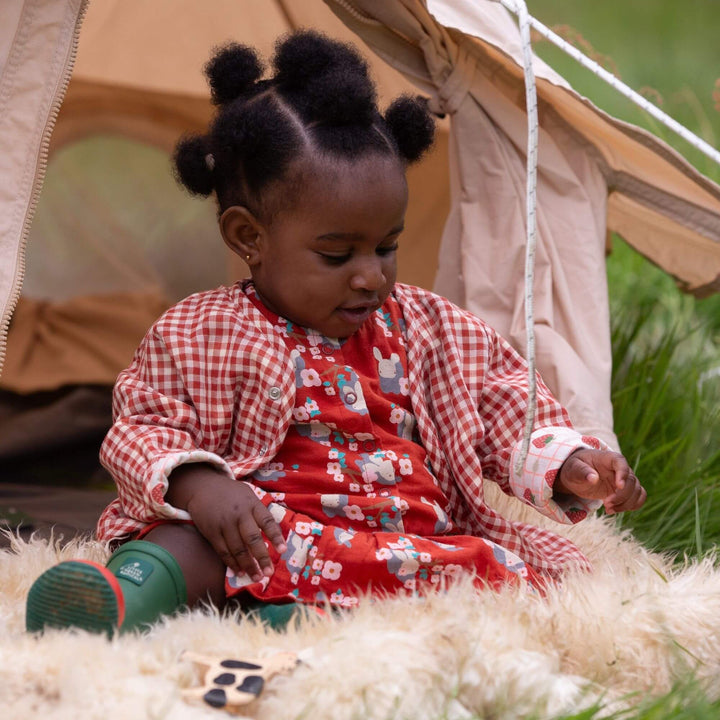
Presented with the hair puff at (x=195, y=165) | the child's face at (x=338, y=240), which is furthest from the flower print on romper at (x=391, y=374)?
the hair puff at (x=195, y=165)

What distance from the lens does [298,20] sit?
9.44ft

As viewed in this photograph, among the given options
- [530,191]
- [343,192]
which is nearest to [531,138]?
[530,191]

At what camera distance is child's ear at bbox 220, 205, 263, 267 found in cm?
185

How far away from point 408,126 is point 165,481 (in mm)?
784

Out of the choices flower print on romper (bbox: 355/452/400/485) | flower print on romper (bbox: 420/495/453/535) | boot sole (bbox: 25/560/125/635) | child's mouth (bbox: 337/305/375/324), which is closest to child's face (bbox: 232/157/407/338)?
child's mouth (bbox: 337/305/375/324)

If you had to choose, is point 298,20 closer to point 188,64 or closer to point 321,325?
point 188,64

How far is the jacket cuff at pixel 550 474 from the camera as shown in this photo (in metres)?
1.77

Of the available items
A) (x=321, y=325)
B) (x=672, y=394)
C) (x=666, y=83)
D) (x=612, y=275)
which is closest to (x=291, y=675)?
(x=321, y=325)

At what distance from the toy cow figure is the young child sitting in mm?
211

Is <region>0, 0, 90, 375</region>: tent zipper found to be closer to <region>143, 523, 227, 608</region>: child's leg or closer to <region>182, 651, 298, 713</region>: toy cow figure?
<region>143, 523, 227, 608</region>: child's leg

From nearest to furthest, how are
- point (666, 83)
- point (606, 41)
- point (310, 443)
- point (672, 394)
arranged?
point (310, 443) → point (672, 394) → point (666, 83) → point (606, 41)

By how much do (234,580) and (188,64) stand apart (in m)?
2.19

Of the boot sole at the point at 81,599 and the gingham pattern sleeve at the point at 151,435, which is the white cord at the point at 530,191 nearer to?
the gingham pattern sleeve at the point at 151,435

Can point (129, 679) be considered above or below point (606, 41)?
below
